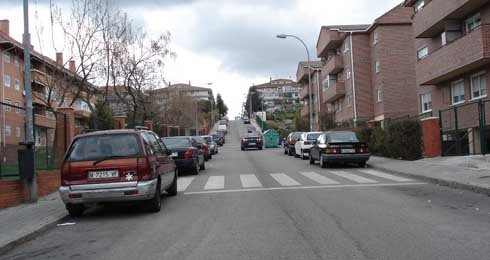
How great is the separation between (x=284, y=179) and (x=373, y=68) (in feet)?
97.0

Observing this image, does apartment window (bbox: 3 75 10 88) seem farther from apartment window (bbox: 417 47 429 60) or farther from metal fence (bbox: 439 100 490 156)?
metal fence (bbox: 439 100 490 156)

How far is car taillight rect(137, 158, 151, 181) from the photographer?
32.1ft

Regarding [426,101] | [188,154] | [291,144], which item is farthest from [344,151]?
[426,101]

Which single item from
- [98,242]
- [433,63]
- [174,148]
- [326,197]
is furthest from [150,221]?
[433,63]

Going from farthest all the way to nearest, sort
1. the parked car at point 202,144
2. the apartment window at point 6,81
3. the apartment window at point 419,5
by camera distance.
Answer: the apartment window at point 6,81 < the apartment window at point 419,5 < the parked car at point 202,144

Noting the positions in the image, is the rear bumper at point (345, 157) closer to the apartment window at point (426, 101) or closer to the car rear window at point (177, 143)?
the car rear window at point (177, 143)

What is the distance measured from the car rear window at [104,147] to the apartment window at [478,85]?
18.9 metres

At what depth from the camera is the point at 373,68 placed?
43.5m

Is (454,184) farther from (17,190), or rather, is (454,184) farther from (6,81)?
(6,81)

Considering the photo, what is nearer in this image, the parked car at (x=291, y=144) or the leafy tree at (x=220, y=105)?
the parked car at (x=291, y=144)

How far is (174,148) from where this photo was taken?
19.1 m

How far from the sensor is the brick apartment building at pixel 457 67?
68.0 ft

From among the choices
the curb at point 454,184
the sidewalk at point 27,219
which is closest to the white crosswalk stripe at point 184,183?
the sidewalk at point 27,219

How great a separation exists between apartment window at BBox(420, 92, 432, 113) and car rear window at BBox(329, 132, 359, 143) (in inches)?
489
